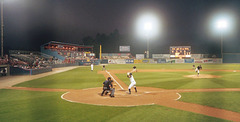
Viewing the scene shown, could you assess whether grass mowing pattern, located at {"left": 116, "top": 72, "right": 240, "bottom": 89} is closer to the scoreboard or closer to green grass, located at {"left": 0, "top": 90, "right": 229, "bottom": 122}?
green grass, located at {"left": 0, "top": 90, "right": 229, "bottom": 122}

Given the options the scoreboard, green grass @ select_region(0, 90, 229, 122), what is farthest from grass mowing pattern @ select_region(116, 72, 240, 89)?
the scoreboard

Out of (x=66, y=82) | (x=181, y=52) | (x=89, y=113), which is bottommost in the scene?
(x=66, y=82)

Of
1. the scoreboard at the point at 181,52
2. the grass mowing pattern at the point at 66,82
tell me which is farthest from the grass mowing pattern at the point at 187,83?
the scoreboard at the point at 181,52

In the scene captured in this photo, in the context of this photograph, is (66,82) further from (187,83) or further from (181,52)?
(181,52)

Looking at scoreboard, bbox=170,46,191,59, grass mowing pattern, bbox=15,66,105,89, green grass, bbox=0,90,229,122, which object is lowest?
grass mowing pattern, bbox=15,66,105,89

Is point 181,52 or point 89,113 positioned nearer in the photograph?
point 89,113

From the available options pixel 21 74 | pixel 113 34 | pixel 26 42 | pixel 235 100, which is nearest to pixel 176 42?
pixel 113 34

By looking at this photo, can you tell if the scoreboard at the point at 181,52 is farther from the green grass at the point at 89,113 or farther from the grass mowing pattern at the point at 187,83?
the green grass at the point at 89,113

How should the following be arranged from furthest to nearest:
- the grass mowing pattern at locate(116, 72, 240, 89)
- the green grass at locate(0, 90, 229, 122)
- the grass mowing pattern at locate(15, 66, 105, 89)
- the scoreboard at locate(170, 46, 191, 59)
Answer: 1. the scoreboard at locate(170, 46, 191, 59)
2. the grass mowing pattern at locate(15, 66, 105, 89)
3. the grass mowing pattern at locate(116, 72, 240, 89)
4. the green grass at locate(0, 90, 229, 122)

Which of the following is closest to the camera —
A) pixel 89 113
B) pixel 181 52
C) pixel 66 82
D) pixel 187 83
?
pixel 89 113

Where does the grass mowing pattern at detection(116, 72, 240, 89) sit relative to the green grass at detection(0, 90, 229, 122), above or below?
below

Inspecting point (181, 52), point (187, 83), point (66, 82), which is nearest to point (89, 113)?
point (66, 82)

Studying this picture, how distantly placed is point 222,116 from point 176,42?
91.0 m

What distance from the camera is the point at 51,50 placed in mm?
54375
